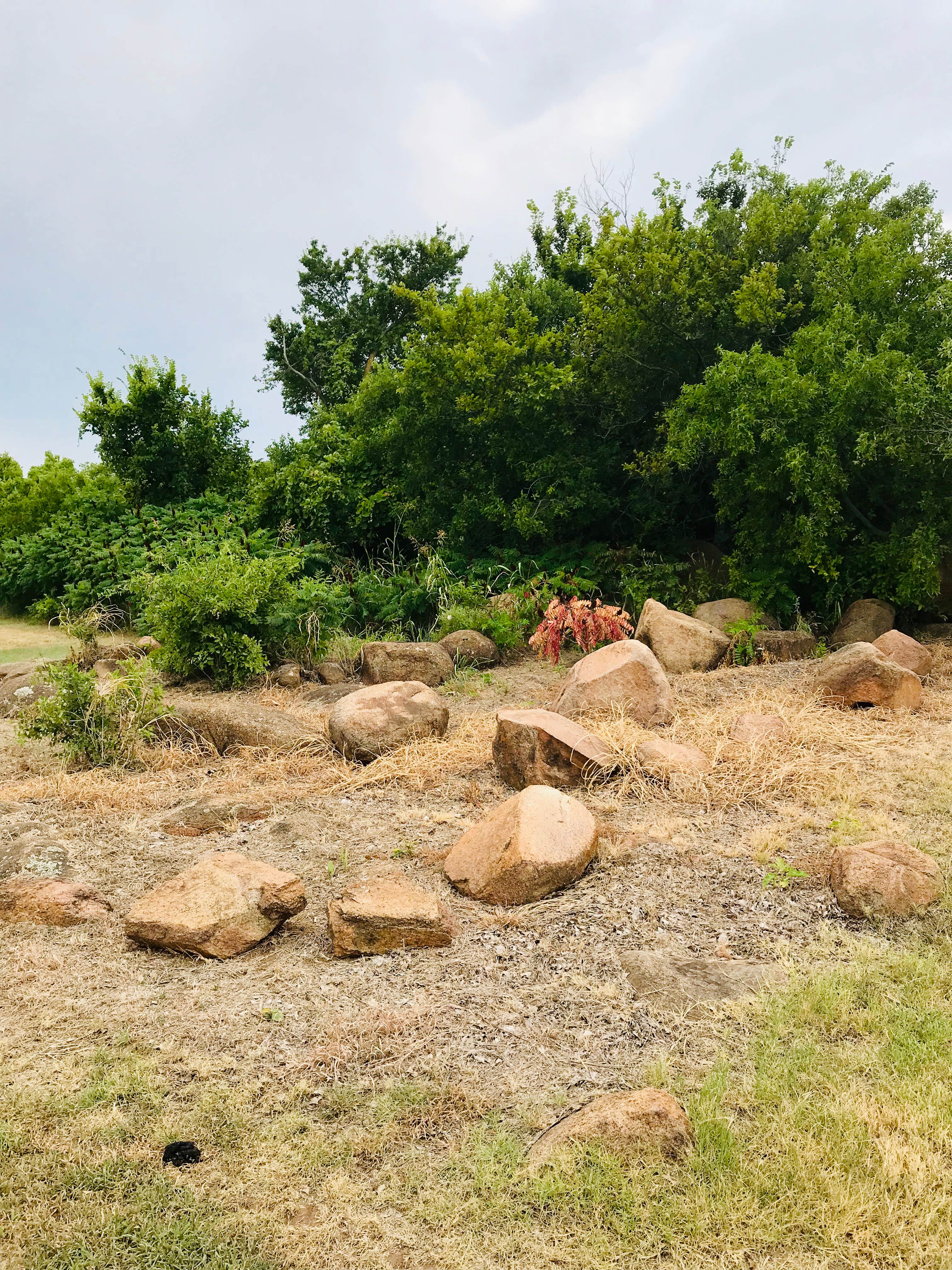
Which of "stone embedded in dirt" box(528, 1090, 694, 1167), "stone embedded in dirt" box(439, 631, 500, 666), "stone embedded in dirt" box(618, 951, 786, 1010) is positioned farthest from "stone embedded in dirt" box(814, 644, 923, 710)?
"stone embedded in dirt" box(528, 1090, 694, 1167)

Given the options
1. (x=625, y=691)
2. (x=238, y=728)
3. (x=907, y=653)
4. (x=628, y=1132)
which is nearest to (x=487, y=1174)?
(x=628, y=1132)

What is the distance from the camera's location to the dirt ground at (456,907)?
2.99m

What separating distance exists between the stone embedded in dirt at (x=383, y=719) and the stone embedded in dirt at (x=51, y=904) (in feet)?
7.41

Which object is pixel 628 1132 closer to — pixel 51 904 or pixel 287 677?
pixel 51 904

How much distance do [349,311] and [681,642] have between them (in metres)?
18.5

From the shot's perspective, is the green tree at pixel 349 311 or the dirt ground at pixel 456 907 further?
the green tree at pixel 349 311

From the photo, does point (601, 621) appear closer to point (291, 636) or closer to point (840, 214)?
point (291, 636)

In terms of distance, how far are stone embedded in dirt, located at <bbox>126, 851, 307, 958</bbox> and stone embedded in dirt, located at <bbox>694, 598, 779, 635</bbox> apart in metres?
6.44

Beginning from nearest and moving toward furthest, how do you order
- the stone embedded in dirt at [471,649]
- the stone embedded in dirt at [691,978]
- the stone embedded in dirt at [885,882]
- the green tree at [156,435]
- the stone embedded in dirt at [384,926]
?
1. the stone embedded in dirt at [691,978]
2. the stone embedded in dirt at [384,926]
3. the stone embedded in dirt at [885,882]
4. the stone embedded in dirt at [471,649]
5. the green tree at [156,435]

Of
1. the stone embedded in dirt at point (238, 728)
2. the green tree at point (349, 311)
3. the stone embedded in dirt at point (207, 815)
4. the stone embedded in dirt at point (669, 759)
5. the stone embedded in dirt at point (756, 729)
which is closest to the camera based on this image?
the stone embedded in dirt at point (207, 815)

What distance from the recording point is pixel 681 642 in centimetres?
845

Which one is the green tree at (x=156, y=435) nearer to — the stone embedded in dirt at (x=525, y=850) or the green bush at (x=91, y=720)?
the green bush at (x=91, y=720)

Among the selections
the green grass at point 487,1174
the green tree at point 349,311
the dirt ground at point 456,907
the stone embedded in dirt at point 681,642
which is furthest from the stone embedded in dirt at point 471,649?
the green tree at point 349,311

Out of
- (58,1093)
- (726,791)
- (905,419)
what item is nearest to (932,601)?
(905,419)
